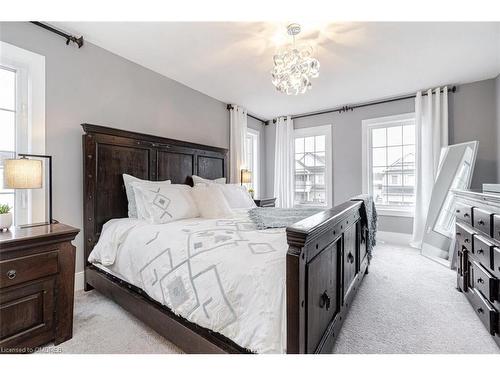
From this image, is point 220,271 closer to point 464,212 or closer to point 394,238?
point 464,212

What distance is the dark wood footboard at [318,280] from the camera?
94 cm

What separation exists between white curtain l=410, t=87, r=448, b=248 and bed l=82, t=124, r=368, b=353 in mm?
1911

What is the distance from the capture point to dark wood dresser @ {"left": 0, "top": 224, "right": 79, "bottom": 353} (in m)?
1.28

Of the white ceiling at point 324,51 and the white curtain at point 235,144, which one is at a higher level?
the white ceiling at point 324,51

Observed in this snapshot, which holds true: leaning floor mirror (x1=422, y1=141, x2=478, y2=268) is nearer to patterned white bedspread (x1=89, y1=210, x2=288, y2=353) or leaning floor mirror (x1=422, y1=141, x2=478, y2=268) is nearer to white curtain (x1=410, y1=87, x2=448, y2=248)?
white curtain (x1=410, y1=87, x2=448, y2=248)

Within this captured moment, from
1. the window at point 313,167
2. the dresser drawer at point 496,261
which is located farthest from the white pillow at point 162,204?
the window at point 313,167

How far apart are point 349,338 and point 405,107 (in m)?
3.76

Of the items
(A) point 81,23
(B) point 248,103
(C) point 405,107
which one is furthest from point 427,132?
(A) point 81,23

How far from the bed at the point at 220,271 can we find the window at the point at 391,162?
215 centimetres

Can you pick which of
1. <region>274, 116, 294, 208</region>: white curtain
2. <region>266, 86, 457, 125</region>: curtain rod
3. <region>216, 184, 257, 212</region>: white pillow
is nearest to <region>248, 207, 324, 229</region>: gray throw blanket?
<region>216, 184, 257, 212</region>: white pillow

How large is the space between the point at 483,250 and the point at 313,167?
3300 mm

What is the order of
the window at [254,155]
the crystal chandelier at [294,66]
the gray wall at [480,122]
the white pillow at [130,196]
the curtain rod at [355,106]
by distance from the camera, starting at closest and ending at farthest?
the crystal chandelier at [294,66]
the white pillow at [130,196]
the gray wall at [480,122]
the curtain rod at [355,106]
the window at [254,155]

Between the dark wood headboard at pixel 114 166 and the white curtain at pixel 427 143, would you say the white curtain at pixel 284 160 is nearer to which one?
the white curtain at pixel 427 143

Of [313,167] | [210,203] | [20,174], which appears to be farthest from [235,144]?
[20,174]
